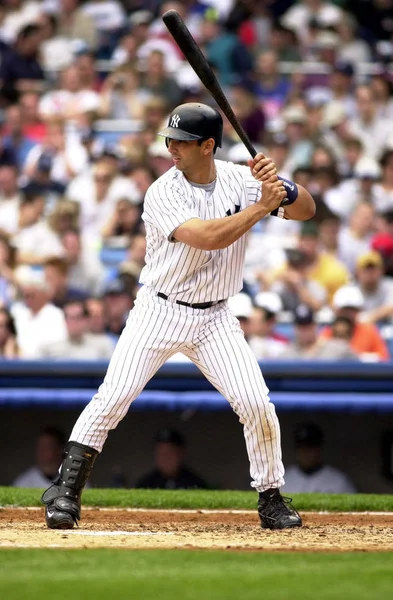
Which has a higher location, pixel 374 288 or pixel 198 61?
pixel 198 61

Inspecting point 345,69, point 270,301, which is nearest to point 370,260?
point 270,301

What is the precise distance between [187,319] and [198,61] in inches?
43.5

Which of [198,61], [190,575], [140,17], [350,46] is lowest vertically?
[190,575]

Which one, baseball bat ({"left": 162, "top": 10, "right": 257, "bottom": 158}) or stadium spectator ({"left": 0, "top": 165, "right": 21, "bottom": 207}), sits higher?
stadium spectator ({"left": 0, "top": 165, "right": 21, "bottom": 207})

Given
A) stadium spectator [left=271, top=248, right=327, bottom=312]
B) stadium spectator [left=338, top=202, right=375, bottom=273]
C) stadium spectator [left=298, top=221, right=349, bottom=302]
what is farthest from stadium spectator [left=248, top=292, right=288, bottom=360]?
stadium spectator [left=338, top=202, right=375, bottom=273]

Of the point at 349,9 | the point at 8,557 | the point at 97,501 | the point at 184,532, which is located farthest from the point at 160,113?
the point at 8,557

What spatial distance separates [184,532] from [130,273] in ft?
14.2

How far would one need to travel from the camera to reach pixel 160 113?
11336 mm

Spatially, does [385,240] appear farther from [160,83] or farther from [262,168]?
[262,168]

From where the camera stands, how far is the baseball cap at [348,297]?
916 centimetres

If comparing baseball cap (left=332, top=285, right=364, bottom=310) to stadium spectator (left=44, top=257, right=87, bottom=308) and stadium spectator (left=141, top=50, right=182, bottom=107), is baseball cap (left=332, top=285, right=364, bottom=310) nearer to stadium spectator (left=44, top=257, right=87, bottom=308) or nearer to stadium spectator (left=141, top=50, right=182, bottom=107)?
stadium spectator (left=44, top=257, right=87, bottom=308)

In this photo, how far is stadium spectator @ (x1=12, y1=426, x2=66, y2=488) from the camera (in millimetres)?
7605

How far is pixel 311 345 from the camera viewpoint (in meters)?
8.62

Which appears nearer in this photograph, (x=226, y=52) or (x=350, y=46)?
(x=226, y=52)
